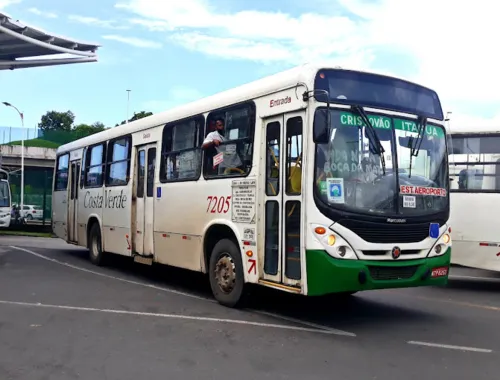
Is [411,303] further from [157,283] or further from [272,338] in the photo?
[157,283]

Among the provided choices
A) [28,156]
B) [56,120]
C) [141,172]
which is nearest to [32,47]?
[28,156]

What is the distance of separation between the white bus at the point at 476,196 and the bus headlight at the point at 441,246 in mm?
3217

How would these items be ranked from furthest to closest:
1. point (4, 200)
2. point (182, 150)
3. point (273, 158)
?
point (4, 200) → point (182, 150) → point (273, 158)

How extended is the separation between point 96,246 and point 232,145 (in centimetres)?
695

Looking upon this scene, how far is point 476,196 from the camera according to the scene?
10.9 metres

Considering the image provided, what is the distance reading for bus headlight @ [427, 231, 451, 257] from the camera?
24.6 ft

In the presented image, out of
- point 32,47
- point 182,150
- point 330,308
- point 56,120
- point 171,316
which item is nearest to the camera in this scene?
point 171,316

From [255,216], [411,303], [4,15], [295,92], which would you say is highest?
[4,15]

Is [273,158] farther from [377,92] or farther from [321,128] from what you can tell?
[377,92]

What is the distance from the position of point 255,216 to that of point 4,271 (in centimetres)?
748

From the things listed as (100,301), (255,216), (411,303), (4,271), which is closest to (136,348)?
(255,216)

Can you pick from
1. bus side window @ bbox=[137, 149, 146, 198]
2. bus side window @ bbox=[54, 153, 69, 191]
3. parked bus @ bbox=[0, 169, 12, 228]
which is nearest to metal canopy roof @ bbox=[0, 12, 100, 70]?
parked bus @ bbox=[0, 169, 12, 228]

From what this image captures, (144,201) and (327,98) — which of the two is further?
(144,201)

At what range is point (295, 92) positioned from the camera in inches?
286
